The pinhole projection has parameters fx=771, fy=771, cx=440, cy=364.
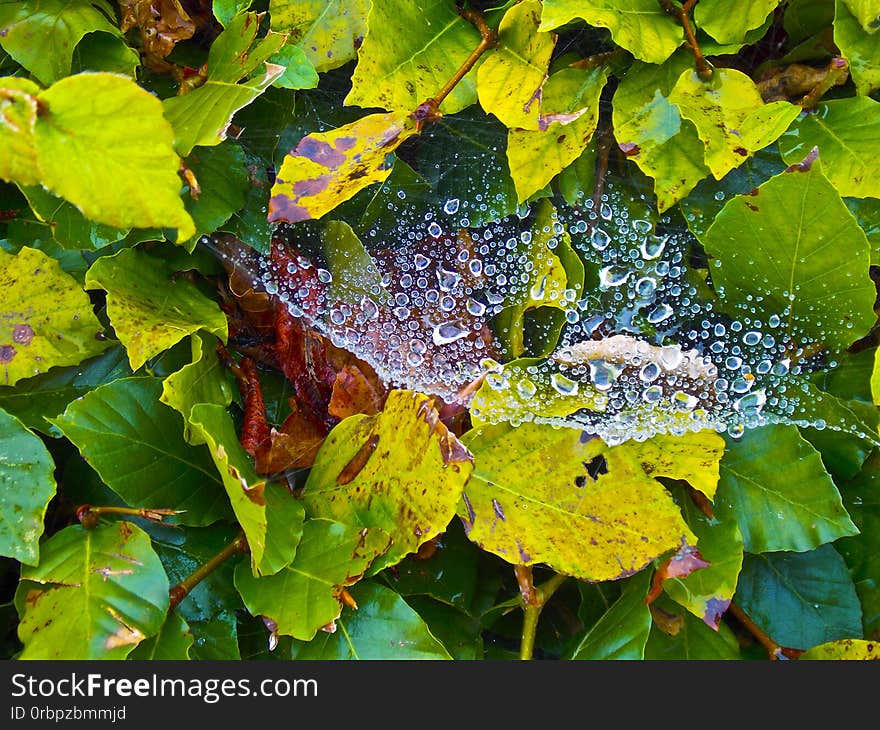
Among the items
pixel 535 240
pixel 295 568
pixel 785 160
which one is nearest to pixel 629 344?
pixel 535 240

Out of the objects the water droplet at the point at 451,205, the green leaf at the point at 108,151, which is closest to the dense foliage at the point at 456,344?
the water droplet at the point at 451,205

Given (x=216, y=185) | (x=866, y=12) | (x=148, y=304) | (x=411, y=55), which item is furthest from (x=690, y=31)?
(x=148, y=304)

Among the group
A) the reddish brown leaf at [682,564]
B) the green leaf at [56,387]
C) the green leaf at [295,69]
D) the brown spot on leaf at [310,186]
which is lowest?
the reddish brown leaf at [682,564]

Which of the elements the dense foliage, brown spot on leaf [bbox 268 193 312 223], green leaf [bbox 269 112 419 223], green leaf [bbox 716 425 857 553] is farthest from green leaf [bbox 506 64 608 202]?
green leaf [bbox 716 425 857 553]

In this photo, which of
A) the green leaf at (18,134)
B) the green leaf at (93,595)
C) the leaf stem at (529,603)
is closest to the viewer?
the green leaf at (18,134)

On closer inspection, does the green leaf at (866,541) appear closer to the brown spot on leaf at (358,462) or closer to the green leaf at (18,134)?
the brown spot on leaf at (358,462)

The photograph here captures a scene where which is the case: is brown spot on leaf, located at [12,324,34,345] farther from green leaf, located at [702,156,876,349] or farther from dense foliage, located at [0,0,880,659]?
green leaf, located at [702,156,876,349]
